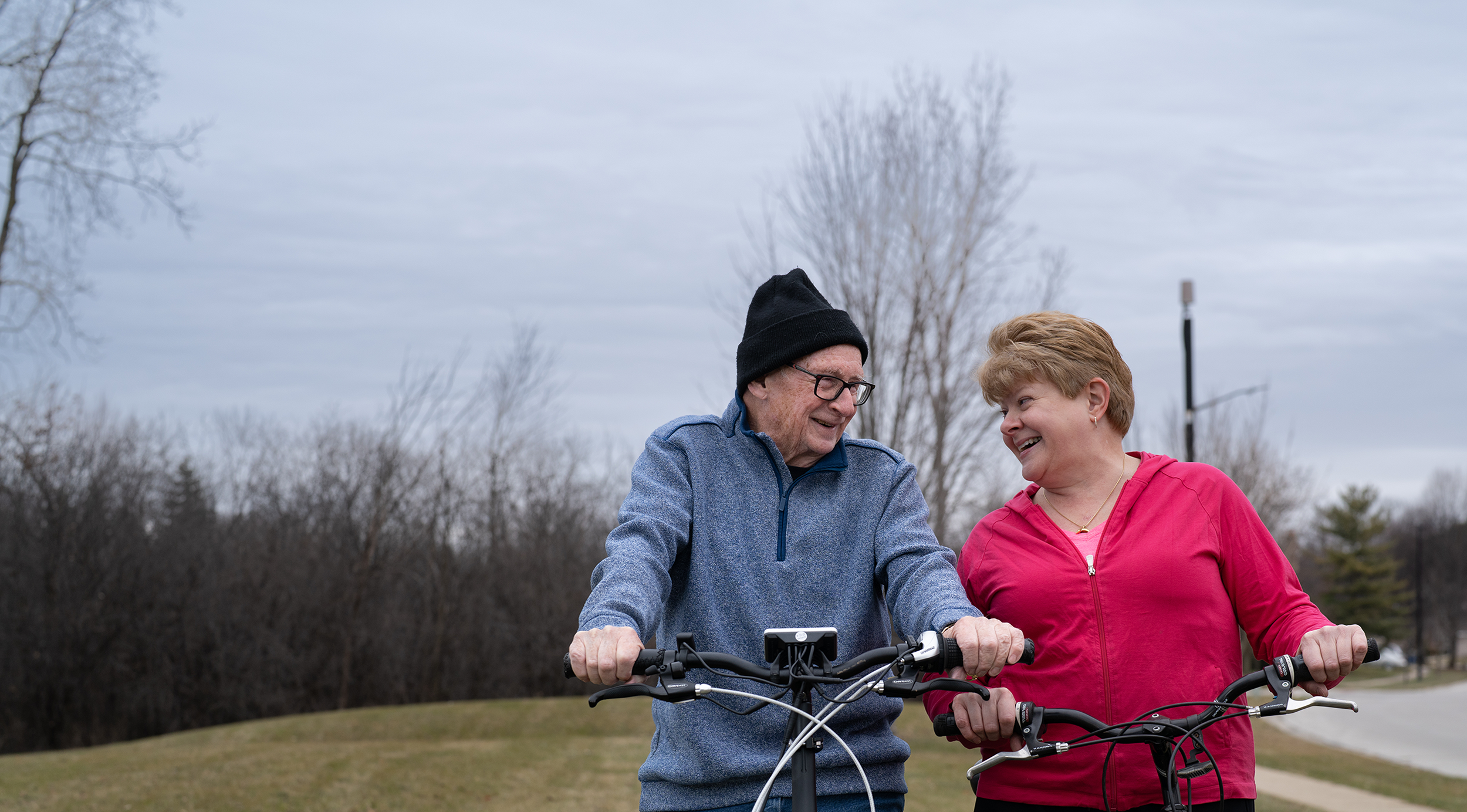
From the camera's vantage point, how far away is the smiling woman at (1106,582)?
8.85 feet

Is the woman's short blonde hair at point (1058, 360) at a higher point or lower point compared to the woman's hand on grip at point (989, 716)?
higher

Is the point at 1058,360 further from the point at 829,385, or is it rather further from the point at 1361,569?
the point at 1361,569

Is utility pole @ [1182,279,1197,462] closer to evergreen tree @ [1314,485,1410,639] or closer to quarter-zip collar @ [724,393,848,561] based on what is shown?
quarter-zip collar @ [724,393,848,561]

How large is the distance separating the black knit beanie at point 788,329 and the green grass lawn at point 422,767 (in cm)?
835

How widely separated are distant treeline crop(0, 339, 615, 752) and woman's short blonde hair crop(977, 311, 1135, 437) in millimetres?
19914

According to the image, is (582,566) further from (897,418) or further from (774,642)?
(774,642)

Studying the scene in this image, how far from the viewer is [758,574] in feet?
8.81

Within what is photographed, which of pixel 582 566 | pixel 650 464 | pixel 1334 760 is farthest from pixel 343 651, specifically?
pixel 650 464

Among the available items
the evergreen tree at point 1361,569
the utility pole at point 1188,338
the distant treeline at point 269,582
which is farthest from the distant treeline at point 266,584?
the evergreen tree at point 1361,569

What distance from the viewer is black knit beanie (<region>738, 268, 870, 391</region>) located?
279 centimetres

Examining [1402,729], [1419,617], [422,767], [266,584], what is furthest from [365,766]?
[1419,617]

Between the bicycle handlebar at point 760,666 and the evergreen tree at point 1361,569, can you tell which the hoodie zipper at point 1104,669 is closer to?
the bicycle handlebar at point 760,666

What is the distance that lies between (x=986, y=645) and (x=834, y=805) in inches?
24.2

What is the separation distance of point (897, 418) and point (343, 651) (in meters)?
11.5
